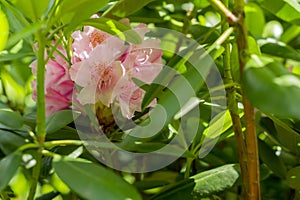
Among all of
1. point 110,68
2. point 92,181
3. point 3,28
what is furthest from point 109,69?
point 92,181

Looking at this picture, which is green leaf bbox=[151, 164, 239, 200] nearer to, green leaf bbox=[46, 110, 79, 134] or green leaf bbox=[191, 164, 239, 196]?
green leaf bbox=[191, 164, 239, 196]

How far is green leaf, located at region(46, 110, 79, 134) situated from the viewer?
0.69 meters

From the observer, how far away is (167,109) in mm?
551

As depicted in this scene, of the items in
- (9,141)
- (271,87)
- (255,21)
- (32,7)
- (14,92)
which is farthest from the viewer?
(14,92)

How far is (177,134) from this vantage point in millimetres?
760

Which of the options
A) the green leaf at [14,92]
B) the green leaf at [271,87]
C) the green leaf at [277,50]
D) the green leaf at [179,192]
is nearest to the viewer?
the green leaf at [271,87]

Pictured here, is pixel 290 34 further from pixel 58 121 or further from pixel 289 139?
pixel 58 121

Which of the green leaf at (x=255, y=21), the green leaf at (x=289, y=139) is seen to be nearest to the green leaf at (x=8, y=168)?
the green leaf at (x=289, y=139)

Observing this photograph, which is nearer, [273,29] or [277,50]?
[277,50]

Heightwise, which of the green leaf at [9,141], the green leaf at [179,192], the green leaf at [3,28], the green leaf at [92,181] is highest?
the green leaf at [3,28]

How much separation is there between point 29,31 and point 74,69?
0.63 feet

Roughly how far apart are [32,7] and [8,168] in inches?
6.5

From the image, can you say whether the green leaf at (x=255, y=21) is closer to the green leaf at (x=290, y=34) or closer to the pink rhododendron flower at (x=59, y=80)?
the green leaf at (x=290, y=34)

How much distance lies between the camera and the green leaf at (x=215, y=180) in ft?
2.39
